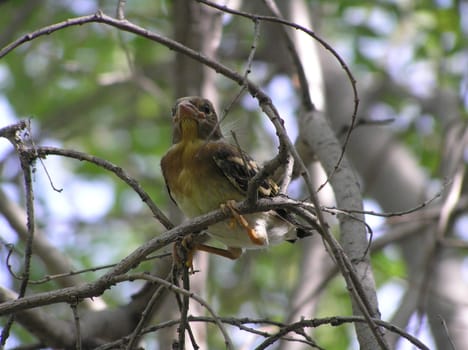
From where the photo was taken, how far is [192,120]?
4680 millimetres

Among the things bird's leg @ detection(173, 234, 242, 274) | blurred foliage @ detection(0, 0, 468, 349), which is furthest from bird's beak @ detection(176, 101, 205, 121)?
blurred foliage @ detection(0, 0, 468, 349)

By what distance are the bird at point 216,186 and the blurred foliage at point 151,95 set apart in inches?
85.5

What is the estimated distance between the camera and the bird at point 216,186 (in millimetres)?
4176

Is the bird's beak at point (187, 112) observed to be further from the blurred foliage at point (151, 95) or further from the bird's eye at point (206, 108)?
the blurred foliage at point (151, 95)

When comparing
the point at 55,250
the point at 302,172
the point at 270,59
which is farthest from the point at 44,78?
the point at 302,172

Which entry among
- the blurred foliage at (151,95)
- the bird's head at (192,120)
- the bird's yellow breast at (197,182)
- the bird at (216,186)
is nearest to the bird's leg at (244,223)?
the bird at (216,186)

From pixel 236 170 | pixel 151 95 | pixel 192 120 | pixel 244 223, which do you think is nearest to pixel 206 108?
pixel 192 120

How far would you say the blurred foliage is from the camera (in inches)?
289

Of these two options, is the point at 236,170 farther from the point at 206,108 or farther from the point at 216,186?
the point at 206,108

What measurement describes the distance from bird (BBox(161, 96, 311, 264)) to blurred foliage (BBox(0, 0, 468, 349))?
217 cm

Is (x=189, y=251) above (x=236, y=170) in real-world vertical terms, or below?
below

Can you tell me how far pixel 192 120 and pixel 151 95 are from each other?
305 centimetres

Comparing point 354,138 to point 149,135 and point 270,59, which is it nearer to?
point 270,59

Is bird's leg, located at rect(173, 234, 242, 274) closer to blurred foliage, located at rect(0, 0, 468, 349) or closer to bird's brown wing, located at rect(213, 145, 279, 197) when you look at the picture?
bird's brown wing, located at rect(213, 145, 279, 197)
